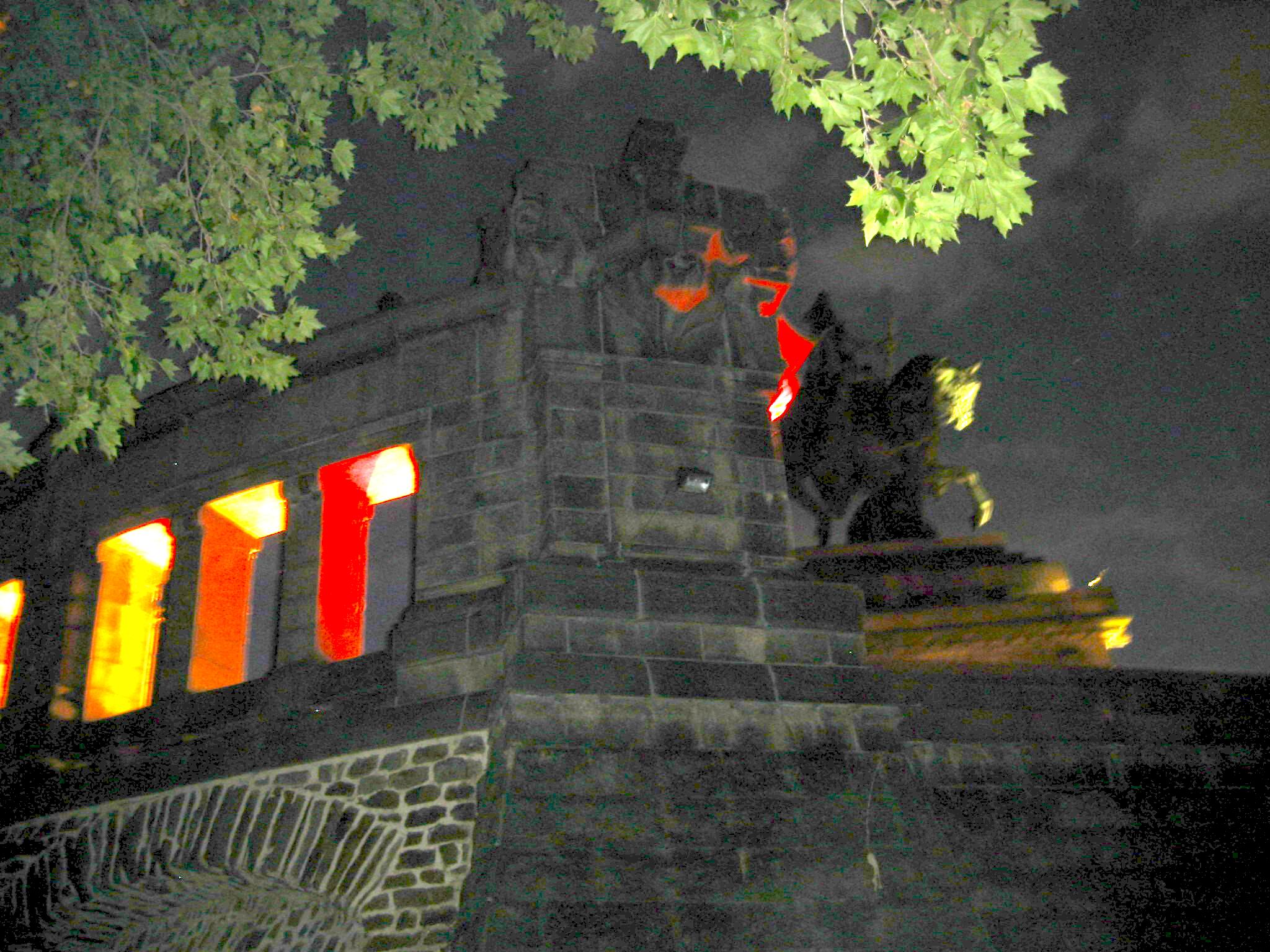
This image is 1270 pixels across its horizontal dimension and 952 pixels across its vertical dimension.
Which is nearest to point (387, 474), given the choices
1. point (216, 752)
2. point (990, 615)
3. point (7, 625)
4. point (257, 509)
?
point (257, 509)

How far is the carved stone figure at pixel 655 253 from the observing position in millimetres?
8141

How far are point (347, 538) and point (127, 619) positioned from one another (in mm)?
2844

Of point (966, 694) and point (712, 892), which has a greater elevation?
point (966, 694)

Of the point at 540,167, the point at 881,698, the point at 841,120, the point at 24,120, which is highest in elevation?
the point at 540,167

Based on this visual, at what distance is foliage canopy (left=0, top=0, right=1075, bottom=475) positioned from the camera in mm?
4941

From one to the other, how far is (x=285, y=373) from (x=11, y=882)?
16.9ft

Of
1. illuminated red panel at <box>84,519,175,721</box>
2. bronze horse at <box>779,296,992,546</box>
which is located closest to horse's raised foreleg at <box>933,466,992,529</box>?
bronze horse at <box>779,296,992,546</box>

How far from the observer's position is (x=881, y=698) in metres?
6.99

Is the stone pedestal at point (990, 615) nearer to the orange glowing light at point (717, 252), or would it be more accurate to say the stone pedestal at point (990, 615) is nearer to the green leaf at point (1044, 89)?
the orange glowing light at point (717, 252)

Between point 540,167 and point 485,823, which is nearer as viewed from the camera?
point 485,823

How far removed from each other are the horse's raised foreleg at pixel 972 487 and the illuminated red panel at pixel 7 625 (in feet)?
37.2

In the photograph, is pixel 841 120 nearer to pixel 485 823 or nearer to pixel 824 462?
pixel 485 823

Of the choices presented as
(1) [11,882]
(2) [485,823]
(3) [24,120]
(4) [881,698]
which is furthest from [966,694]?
(1) [11,882]

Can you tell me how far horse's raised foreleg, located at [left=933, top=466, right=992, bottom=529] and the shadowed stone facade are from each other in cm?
623
